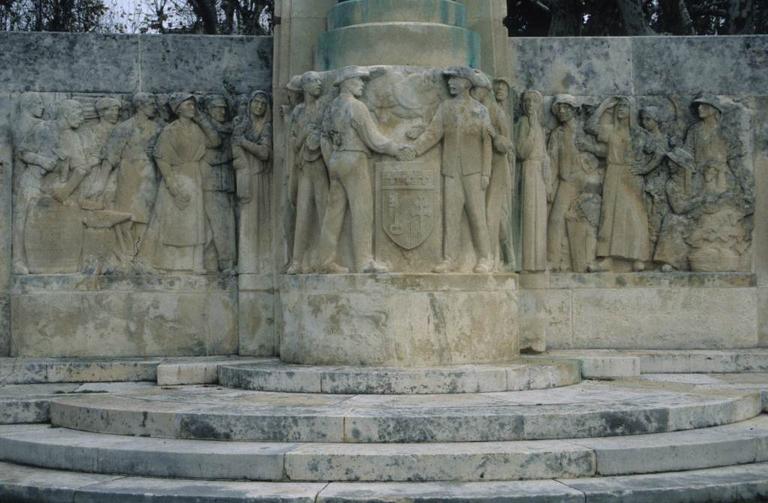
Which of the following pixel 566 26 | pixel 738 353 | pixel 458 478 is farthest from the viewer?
pixel 566 26

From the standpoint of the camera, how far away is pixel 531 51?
1374cm

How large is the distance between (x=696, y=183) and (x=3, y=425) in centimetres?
748

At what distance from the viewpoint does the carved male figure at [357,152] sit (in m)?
11.5

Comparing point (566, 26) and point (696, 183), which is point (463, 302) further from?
point (566, 26)

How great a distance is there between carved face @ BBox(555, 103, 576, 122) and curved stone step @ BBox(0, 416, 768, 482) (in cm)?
500

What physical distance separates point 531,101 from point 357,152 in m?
2.58

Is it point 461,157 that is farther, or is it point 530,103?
point 530,103

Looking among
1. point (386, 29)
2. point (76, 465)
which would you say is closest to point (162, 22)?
point (386, 29)

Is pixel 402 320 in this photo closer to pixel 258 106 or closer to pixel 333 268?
pixel 333 268

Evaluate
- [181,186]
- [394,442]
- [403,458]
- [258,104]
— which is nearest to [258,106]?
[258,104]

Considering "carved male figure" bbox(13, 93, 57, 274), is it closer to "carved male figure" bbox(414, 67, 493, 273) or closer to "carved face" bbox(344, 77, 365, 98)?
"carved face" bbox(344, 77, 365, 98)

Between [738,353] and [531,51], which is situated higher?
[531,51]

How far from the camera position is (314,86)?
→ 1187 centimetres

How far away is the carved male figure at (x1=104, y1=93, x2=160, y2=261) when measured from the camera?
13.3m
